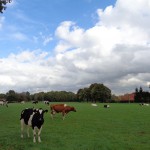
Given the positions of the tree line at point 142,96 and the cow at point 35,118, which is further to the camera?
the tree line at point 142,96

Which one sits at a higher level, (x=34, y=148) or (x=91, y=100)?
(x=91, y=100)

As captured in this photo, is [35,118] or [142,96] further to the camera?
[142,96]

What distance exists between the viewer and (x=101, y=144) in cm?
1795

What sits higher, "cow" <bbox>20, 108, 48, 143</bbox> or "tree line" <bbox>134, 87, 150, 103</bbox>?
"tree line" <bbox>134, 87, 150, 103</bbox>

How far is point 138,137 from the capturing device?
70.2 feet

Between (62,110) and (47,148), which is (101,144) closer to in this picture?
(47,148)

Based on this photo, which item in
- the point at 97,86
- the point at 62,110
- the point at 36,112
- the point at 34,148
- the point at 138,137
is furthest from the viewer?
the point at 97,86

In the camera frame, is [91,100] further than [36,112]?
Yes

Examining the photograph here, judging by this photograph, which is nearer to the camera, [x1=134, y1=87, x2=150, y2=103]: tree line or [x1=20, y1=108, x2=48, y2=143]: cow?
[x1=20, y1=108, x2=48, y2=143]: cow

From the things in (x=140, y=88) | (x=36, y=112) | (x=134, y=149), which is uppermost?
(x=140, y=88)

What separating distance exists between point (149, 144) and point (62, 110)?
2275cm

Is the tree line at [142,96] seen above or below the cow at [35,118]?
above

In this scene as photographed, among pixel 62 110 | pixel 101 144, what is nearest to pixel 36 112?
pixel 101 144

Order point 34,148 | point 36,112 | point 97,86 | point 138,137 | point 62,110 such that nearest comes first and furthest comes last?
point 34,148, point 36,112, point 138,137, point 62,110, point 97,86
